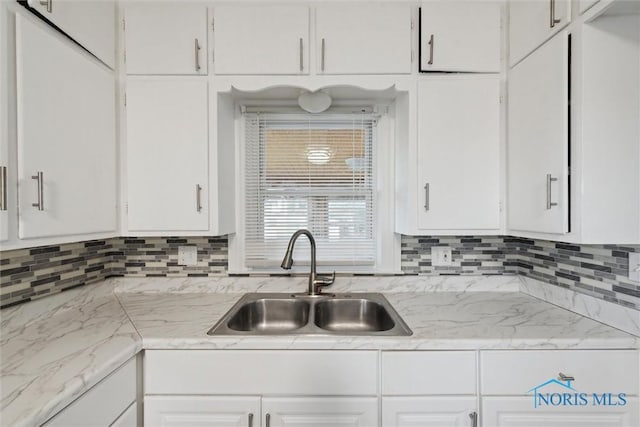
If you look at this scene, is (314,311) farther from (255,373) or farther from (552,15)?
(552,15)

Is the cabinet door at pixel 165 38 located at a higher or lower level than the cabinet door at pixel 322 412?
higher

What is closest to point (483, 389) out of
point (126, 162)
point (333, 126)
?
point (333, 126)

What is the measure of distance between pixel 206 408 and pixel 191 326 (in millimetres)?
301

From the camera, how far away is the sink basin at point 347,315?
165cm

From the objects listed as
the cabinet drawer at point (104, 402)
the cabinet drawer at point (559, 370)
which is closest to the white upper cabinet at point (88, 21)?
the cabinet drawer at point (104, 402)

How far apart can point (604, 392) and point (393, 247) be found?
1007 mm

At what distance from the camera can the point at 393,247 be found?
71.3 inches

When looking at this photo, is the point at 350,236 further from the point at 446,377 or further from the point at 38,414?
the point at 38,414

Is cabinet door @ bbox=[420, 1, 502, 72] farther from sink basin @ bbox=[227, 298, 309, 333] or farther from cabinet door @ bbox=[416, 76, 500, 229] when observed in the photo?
sink basin @ bbox=[227, 298, 309, 333]

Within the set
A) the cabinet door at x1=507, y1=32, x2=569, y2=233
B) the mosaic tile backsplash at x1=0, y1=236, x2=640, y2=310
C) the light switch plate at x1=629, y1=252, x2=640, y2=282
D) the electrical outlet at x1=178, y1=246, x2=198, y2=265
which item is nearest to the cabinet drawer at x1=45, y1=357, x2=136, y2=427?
the mosaic tile backsplash at x1=0, y1=236, x2=640, y2=310

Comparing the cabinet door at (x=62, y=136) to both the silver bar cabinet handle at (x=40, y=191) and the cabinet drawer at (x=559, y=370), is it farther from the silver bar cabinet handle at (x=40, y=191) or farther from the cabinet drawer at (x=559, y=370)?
the cabinet drawer at (x=559, y=370)

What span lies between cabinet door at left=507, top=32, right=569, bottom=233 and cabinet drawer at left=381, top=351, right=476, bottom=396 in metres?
0.63

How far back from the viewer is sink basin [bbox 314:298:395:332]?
1.65 meters

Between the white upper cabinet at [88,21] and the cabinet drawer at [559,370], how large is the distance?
1.94 m
